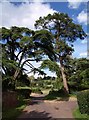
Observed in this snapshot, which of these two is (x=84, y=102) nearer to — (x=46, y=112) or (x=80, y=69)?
(x=46, y=112)

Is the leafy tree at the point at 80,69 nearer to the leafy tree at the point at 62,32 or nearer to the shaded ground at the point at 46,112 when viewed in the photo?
the leafy tree at the point at 62,32

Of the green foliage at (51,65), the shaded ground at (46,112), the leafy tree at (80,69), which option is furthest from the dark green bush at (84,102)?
the leafy tree at (80,69)

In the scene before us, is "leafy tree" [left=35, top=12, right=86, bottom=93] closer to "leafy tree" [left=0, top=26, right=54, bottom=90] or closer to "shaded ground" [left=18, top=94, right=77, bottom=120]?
"leafy tree" [left=0, top=26, right=54, bottom=90]

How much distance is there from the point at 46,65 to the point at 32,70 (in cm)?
337

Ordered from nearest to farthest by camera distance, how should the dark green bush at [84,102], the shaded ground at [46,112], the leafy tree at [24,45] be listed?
the shaded ground at [46,112] → the dark green bush at [84,102] → the leafy tree at [24,45]

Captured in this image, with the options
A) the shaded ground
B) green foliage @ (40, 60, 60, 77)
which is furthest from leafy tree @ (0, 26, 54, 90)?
the shaded ground

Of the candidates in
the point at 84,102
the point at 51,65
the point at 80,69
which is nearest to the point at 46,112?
the point at 84,102

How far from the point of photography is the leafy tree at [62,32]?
4111 centimetres

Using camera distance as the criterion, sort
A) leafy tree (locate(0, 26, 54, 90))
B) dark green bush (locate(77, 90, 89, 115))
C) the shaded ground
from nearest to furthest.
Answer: the shaded ground, dark green bush (locate(77, 90, 89, 115)), leafy tree (locate(0, 26, 54, 90))

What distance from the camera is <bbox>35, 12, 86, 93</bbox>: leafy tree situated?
135 ft

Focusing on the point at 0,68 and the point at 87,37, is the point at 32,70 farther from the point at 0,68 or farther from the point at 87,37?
the point at 0,68

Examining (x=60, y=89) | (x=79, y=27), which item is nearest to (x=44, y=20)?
(x=79, y=27)

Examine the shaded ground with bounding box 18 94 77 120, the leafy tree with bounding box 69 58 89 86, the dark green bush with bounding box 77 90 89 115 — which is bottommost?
the shaded ground with bounding box 18 94 77 120

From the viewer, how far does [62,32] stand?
141ft
